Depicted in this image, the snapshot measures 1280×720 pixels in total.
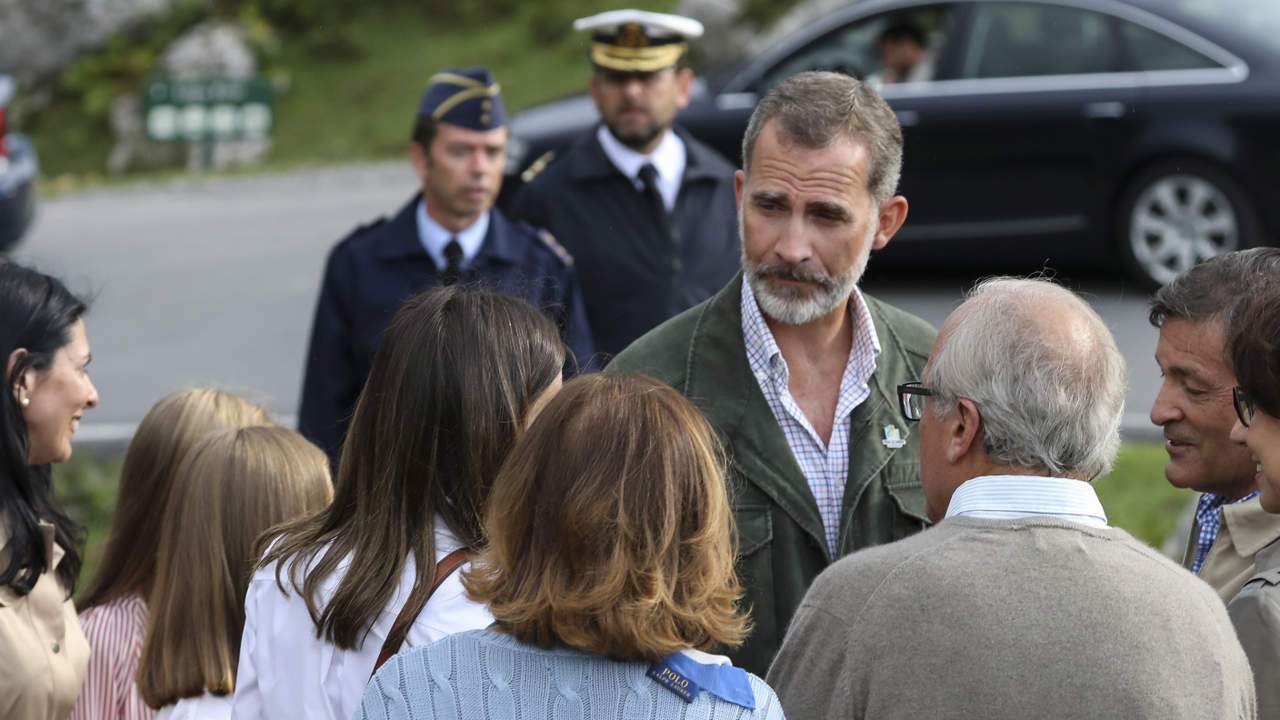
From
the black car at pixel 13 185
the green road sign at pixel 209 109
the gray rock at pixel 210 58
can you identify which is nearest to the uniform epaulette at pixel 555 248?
the black car at pixel 13 185

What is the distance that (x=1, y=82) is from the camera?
1126cm

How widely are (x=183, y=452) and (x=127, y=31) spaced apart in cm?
1672

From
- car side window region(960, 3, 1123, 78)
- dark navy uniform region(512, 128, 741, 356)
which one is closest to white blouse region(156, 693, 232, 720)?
dark navy uniform region(512, 128, 741, 356)

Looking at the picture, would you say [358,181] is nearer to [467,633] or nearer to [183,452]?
[183,452]

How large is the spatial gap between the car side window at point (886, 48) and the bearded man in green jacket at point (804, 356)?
5903 mm

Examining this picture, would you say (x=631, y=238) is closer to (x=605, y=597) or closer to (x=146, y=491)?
(x=146, y=491)

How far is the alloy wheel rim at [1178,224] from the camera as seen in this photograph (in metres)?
8.90

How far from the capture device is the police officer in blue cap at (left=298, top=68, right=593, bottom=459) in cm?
496

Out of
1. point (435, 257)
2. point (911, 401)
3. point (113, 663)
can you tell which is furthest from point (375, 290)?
point (911, 401)

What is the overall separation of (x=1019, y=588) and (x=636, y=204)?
3395 mm

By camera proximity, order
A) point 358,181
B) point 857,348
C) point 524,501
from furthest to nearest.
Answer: point 358,181, point 857,348, point 524,501

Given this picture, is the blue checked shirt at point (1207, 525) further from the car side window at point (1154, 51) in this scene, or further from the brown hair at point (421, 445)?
the car side window at point (1154, 51)

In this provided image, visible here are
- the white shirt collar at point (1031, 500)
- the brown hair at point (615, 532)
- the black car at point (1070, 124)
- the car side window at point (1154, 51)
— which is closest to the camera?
the brown hair at point (615, 532)

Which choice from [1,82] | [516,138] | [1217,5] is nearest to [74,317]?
[516,138]
